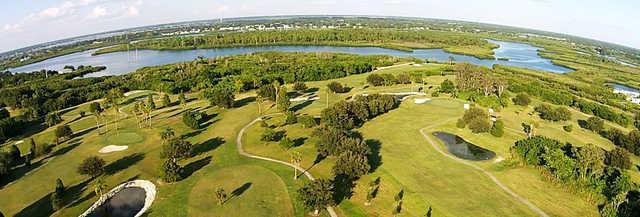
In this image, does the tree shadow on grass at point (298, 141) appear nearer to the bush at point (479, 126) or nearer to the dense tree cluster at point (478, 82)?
the bush at point (479, 126)

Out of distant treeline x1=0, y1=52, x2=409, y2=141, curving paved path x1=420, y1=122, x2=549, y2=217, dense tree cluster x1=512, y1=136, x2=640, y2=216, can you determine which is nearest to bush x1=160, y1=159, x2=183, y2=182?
curving paved path x1=420, y1=122, x2=549, y2=217

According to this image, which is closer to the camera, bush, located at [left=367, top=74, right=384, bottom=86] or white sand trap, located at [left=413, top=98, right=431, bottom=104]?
white sand trap, located at [left=413, top=98, right=431, bottom=104]

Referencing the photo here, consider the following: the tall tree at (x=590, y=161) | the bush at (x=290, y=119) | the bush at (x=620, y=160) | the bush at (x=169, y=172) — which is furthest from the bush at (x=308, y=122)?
the bush at (x=620, y=160)

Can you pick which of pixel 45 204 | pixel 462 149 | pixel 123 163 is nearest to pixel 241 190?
pixel 123 163

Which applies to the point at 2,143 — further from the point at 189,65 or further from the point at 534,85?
the point at 534,85

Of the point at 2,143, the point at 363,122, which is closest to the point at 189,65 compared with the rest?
the point at 2,143

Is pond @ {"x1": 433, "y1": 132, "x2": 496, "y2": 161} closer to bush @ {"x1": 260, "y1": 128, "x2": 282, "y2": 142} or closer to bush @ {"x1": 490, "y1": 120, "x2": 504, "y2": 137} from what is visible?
bush @ {"x1": 490, "y1": 120, "x2": 504, "y2": 137}
